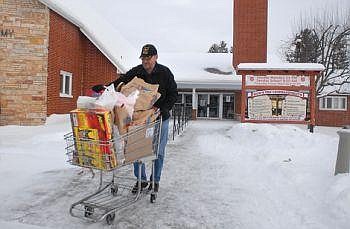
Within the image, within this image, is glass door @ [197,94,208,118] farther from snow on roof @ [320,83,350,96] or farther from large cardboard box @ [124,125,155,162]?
large cardboard box @ [124,125,155,162]

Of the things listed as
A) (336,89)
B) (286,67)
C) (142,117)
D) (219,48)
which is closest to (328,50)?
(336,89)

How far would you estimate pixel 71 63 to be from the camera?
55.5ft

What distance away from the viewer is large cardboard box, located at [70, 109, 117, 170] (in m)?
3.86

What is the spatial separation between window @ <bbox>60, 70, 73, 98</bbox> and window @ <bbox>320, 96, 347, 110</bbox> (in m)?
20.7

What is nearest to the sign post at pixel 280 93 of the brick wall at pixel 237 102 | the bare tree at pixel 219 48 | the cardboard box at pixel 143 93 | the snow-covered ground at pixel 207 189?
the snow-covered ground at pixel 207 189

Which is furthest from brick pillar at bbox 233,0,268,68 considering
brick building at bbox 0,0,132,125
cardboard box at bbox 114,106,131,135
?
cardboard box at bbox 114,106,131,135

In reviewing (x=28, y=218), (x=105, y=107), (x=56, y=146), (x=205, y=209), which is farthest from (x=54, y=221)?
(x=56, y=146)

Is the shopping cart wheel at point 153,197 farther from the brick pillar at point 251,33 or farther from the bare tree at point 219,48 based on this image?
the bare tree at point 219,48

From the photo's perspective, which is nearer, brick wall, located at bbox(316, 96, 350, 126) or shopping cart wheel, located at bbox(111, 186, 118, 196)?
shopping cart wheel, located at bbox(111, 186, 118, 196)

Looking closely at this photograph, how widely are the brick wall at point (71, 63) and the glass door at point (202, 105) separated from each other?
10.2m

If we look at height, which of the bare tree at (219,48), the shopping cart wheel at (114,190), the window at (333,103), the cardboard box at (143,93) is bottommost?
the shopping cart wheel at (114,190)

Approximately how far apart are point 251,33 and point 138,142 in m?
24.5

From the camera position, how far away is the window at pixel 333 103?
3009cm

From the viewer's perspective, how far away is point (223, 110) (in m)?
28.6
